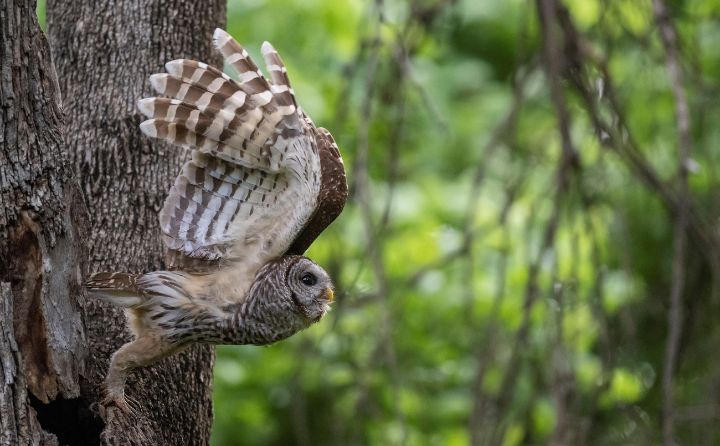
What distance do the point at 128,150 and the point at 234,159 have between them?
41 cm

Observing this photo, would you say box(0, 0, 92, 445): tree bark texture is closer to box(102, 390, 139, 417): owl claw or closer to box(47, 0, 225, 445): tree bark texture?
box(102, 390, 139, 417): owl claw

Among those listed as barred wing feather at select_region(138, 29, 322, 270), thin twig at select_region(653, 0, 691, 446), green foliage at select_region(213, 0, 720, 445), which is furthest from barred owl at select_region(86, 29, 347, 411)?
thin twig at select_region(653, 0, 691, 446)

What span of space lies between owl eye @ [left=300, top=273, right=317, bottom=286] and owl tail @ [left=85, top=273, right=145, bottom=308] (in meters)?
0.57

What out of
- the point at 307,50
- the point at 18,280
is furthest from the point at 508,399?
the point at 307,50

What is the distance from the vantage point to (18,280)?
9.23 ft

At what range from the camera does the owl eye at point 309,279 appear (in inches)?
149

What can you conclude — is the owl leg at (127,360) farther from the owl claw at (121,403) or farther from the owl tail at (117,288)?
the owl tail at (117,288)

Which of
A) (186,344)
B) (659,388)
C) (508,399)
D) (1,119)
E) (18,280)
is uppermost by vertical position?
(1,119)

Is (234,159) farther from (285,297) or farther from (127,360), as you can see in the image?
(127,360)

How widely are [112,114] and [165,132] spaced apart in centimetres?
42

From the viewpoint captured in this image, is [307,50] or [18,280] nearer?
[18,280]

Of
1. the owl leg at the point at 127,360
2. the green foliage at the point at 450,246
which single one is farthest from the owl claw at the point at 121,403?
the green foliage at the point at 450,246

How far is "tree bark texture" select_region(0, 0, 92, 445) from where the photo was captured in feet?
8.93

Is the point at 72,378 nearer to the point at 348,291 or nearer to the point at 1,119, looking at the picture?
the point at 1,119
